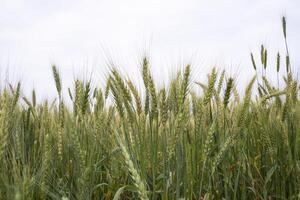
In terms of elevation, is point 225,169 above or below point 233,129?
below

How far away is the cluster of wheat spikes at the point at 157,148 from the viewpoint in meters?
1.91

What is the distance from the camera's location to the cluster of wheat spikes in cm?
191

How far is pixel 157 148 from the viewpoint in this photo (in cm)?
195

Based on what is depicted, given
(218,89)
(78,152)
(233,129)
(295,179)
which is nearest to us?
(78,152)

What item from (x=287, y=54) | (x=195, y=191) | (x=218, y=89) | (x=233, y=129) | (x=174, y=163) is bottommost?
(x=195, y=191)

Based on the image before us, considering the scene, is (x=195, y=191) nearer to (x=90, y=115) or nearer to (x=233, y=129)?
(x=233, y=129)

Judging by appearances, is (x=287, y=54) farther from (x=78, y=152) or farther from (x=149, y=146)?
(x=78, y=152)

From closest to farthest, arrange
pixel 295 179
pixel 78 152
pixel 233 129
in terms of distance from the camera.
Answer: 1. pixel 78 152
2. pixel 233 129
3. pixel 295 179

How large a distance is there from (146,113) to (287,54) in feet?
6.94

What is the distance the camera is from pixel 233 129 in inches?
92.9

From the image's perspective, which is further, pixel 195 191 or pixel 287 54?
pixel 287 54

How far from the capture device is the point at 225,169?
2289 mm

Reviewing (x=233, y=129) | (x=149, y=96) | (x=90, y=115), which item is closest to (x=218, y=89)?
(x=233, y=129)

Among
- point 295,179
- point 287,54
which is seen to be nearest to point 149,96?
point 295,179
